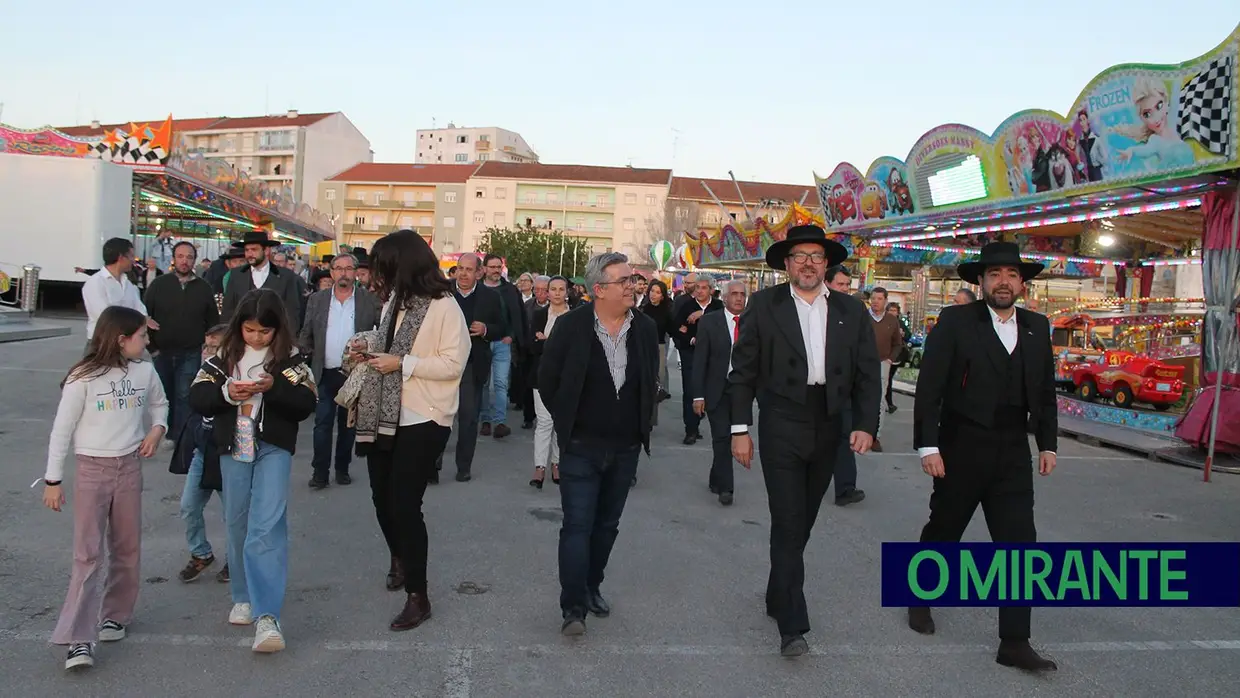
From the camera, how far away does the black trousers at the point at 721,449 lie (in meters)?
6.91

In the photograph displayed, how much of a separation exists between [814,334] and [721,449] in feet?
9.67

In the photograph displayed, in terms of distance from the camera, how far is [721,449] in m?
6.93

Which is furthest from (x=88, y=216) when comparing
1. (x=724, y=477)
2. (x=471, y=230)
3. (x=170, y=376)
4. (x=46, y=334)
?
(x=471, y=230)

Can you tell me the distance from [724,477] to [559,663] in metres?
3.37

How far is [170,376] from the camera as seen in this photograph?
7.59 m

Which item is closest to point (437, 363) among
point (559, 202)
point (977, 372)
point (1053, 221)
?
point (977, 372)

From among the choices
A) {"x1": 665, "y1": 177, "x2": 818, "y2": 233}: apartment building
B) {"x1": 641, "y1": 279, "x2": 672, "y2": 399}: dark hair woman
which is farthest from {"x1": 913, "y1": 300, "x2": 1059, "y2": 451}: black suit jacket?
{"x1": 665, "y1": 177, "x2": 818, "y2": 233}: apartment building

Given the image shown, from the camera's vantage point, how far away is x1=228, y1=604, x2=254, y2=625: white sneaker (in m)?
3.99

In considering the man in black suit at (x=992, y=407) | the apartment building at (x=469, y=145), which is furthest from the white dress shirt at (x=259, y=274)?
the apartment building at (x=469, y=145)

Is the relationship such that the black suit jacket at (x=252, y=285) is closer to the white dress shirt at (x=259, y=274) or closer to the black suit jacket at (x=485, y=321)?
the white dress shirt at (x=259, y=274)

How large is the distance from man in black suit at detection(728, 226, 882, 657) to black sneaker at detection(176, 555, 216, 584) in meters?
2.79

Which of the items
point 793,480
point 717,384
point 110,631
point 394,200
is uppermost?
point 394,200

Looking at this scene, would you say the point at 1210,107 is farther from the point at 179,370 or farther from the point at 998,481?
the point at 179,370

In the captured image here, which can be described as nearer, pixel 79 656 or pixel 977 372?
pixel 79 656
